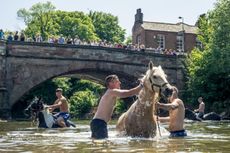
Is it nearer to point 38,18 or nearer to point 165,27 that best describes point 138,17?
point 165,27

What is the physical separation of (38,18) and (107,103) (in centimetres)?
5971

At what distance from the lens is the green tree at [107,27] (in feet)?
252

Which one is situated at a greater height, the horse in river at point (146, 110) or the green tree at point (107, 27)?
the green tree at point (107, 27)

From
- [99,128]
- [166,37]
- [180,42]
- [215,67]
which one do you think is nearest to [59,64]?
[215,67]

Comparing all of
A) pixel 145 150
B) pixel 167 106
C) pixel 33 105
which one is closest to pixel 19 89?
pixel 33 105

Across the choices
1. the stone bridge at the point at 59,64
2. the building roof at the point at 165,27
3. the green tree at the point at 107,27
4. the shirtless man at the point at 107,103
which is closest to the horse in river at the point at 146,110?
the shirtless man at the point at 107,103

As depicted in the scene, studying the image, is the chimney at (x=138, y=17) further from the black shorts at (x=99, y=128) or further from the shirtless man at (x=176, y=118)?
the black shorts at (x=99, y=128)

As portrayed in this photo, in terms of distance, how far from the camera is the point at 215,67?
38.2 meters

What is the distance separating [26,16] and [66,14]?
5.92 metres

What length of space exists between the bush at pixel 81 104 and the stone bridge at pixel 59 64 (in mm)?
9234

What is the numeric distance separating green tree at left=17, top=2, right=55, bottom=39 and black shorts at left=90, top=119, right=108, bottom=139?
180ft

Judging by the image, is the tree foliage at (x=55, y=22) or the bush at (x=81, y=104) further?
the tree foliage at (x=55, y=22)

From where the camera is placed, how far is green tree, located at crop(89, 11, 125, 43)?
76.7 m

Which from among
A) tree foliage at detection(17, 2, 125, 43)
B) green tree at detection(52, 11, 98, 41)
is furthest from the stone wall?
green tree at detection(52, 11, 98, 41)
